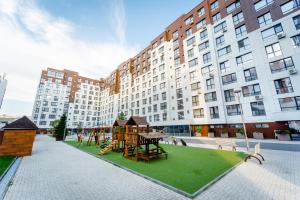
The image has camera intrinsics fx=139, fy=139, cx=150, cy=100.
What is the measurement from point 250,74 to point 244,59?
3.22 metres

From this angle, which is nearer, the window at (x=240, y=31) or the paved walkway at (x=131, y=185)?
the paved walkway at (x=131, y=185)

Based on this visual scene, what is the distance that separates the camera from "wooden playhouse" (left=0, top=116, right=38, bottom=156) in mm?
13117

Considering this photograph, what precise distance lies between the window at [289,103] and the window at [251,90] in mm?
3379

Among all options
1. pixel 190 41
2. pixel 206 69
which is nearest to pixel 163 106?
pixel 206 69

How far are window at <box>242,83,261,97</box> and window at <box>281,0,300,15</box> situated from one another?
1266 cm

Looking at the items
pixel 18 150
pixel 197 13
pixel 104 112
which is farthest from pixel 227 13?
pixel 104 112

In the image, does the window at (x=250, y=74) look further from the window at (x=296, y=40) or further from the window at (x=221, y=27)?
the window at (x=221, y=27)

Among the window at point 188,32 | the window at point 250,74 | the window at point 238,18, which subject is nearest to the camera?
the window at point 250,74

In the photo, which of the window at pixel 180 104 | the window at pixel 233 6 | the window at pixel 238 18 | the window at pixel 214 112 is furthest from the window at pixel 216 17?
the window at pixel 180 104

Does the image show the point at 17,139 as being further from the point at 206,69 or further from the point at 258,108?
the point at 258,108

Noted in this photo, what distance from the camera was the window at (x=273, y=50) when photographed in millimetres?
22948

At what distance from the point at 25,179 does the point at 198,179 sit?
9.00m

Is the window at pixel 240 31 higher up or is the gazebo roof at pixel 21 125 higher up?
the window at pixel 240 31

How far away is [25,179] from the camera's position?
7309 millimetres
